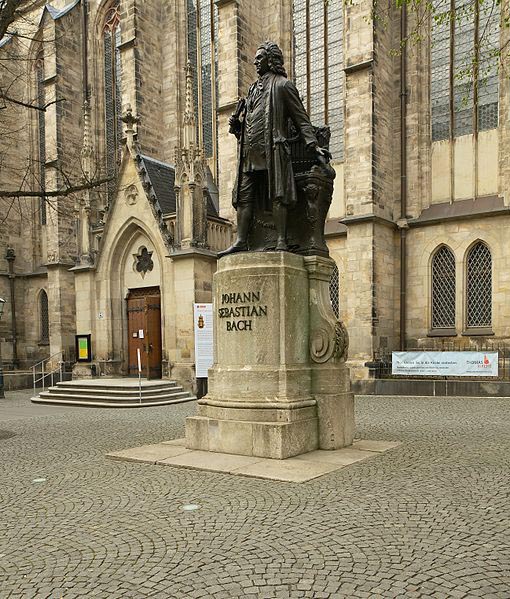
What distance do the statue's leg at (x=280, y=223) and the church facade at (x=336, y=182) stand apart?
9372mm

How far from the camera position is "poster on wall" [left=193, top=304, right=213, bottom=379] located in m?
13.9

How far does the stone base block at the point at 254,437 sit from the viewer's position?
245 inches

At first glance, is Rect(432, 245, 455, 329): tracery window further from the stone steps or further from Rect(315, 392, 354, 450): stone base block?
Rect(315, 392, 354, 450): stone base block

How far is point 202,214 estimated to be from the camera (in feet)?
57.2

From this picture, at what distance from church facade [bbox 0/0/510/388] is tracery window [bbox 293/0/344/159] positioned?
2.1 inches

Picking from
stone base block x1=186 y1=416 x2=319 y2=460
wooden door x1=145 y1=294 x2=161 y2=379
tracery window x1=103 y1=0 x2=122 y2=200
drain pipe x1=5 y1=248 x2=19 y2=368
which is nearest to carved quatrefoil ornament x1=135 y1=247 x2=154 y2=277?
wooden door x1=145 y1=294 x2=161 y2=379

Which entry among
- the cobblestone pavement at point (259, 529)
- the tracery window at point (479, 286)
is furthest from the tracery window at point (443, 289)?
the cobblestone pavement at point (259, 529)

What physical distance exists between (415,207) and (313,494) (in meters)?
14.4

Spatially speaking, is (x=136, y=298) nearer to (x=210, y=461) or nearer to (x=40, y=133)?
(x=40, y=133)

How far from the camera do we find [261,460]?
616cm

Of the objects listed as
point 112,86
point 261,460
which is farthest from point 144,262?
point 261,460

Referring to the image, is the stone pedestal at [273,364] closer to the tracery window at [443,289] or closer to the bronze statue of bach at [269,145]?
the bronze statue of bach at [269,145]

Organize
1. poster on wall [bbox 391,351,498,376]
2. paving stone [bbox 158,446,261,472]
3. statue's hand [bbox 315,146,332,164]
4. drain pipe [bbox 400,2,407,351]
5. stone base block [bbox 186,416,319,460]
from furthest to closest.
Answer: drain pipe [bbox 400,2,407,351]
poster on wall [bbox 391,351,498,376]
statue's hand [bbox 315,146,332,164]
stone base block [bbox 186,416,319,460]
paving stone [bbox 158,446,261,472]

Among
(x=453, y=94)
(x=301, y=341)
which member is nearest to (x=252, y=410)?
(x=301, y=341)
